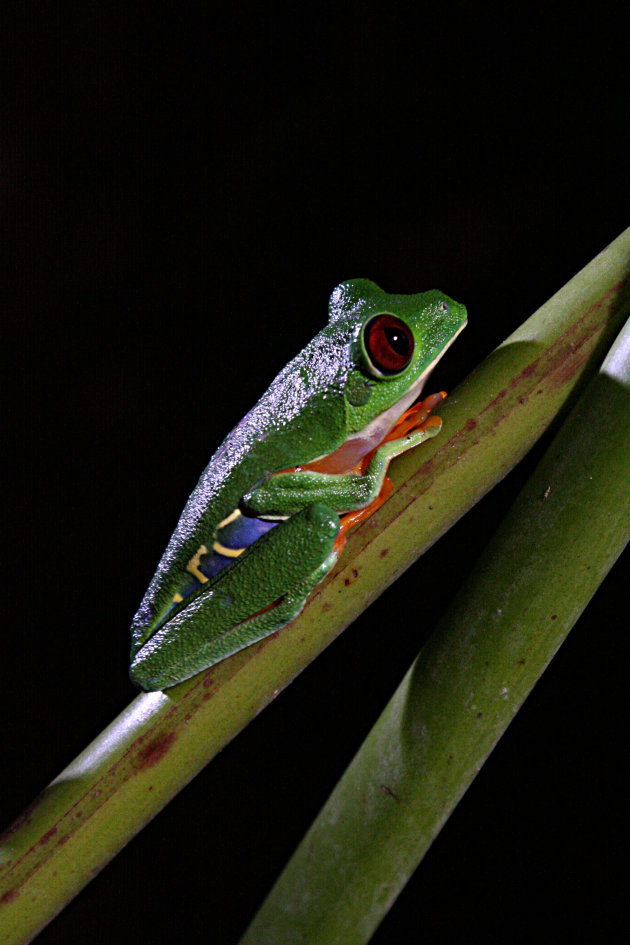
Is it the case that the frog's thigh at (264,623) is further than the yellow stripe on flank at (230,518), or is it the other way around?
the yellow stripe on flank at (230,518)

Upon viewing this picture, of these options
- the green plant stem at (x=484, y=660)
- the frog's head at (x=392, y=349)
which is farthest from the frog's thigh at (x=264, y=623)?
the frog's head at (x=392, y=349)

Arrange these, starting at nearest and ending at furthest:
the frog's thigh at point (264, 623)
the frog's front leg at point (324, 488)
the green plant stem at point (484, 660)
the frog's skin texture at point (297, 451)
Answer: the green plant stem at point (484, 660), the frog's thigh at point (264, 623), the frog's front leg at point (324, 488), the frog's skin texture at point (297, 451)

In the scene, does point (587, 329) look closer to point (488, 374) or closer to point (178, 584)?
point (488, 374)

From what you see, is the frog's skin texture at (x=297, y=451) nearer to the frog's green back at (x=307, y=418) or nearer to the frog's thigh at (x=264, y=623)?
the frog's green back at (x=307, y=418)

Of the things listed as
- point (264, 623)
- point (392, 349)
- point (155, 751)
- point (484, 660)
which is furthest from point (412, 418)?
point (155, 751)

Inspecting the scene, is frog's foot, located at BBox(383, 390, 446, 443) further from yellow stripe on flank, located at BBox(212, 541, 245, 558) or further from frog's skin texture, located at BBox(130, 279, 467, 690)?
yellow stripe on flank, located at BBox(212, 541, 245, 558)

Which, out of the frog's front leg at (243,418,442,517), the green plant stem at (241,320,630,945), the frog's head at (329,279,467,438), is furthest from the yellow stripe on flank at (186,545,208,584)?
the green plant stem at (241,320,630,945)

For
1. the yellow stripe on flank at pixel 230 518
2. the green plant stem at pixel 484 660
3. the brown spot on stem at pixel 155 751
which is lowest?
the green plant stem at pixel 484 660

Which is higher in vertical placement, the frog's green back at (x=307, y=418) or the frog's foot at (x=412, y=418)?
the frog's green back at (x=307, y=418)
